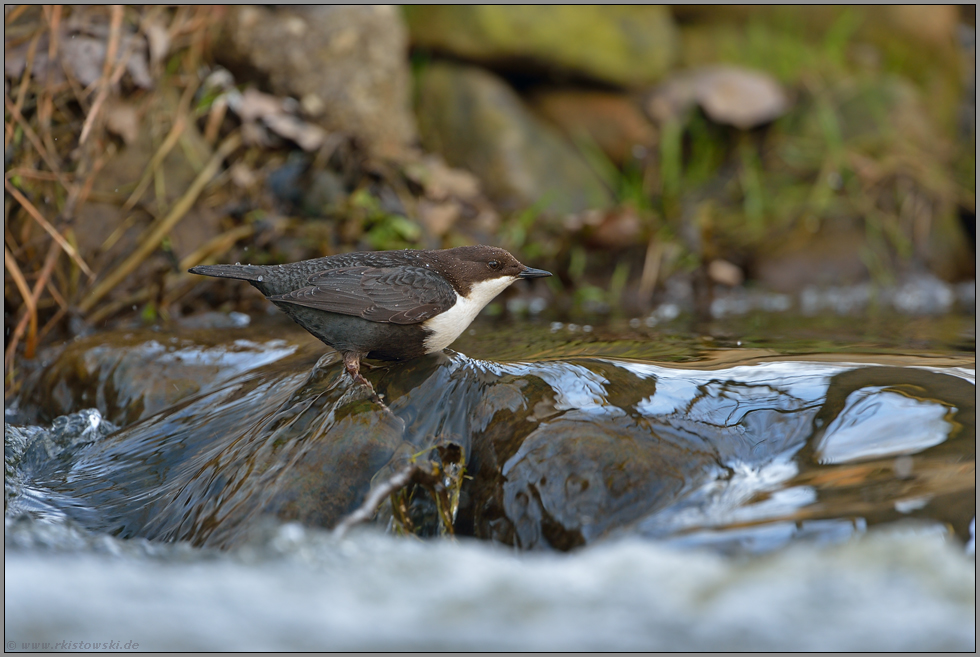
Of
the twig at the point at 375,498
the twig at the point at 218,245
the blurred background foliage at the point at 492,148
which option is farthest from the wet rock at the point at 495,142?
Answer: the twig at the point at 375,498

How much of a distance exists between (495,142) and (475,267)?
13.1 ft

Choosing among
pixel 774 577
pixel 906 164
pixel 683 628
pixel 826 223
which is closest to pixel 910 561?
pixel 774 577

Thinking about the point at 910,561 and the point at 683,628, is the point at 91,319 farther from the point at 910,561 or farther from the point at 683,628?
the point at 910,561

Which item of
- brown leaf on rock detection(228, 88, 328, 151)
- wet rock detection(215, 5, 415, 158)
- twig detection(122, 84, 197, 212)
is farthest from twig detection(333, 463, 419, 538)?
wet rock detection(215, 5, 415, 158)

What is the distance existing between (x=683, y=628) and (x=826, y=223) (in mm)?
6081

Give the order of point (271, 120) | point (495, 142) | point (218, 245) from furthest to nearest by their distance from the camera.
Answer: point (495, 142) → point (271, 120) → point (218, 245)

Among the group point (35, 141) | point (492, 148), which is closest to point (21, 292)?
point (35, 141)

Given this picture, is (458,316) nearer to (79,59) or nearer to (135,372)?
(135,372)

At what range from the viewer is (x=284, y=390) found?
321 cm

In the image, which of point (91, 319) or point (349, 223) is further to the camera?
point (349, 223)

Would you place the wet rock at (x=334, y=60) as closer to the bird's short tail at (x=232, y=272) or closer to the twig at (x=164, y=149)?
the twig at (x=164, y=149)

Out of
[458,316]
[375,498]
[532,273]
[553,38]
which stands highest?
[553,38]

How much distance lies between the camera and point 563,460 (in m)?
2.42

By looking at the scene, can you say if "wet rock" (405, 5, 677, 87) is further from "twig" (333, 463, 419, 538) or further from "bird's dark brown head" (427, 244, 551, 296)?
"twig" (333, 463, 419, 538)
